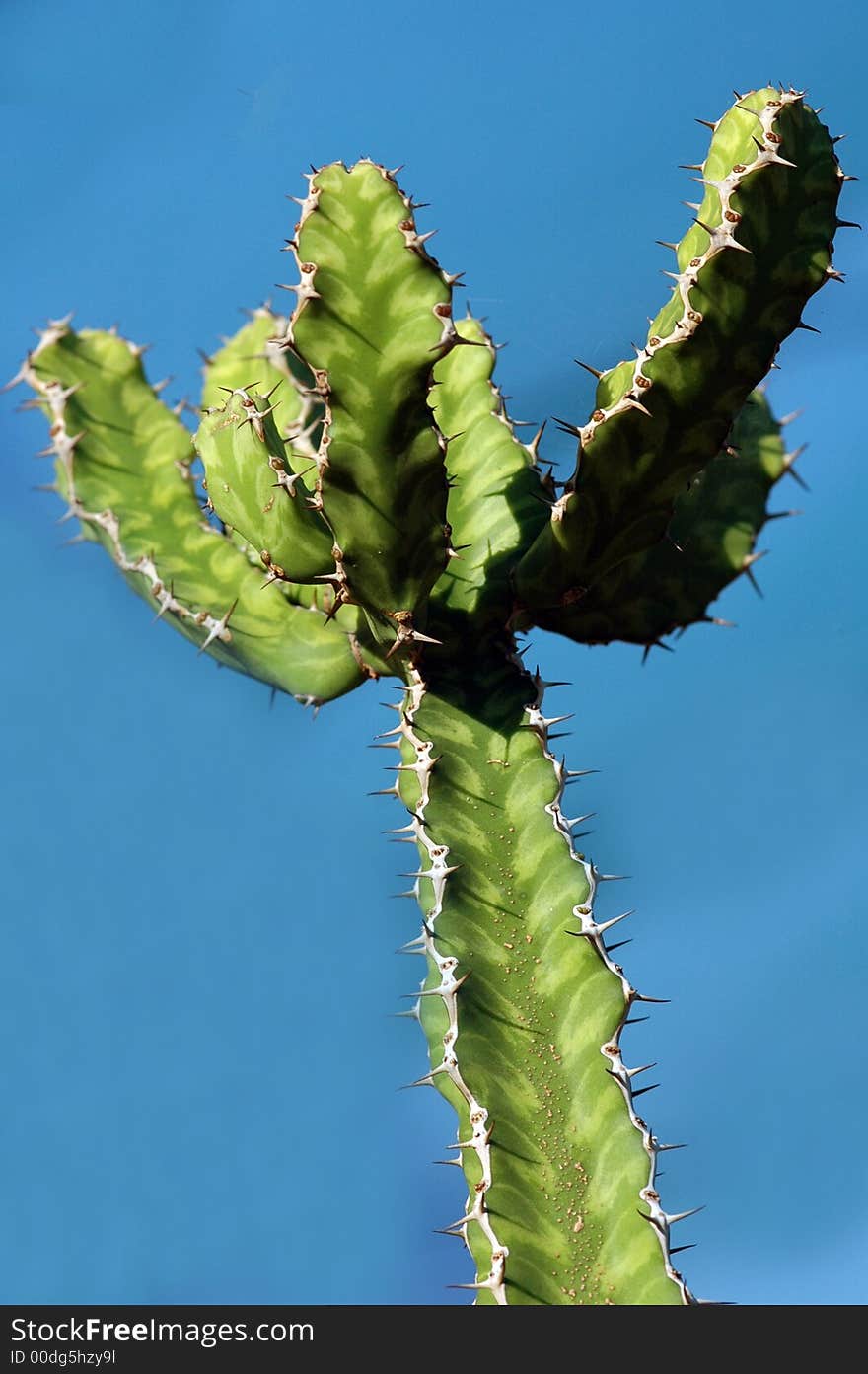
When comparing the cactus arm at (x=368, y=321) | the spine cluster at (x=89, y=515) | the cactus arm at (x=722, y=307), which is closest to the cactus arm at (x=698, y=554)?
the cactus arm at (x=722, y=307)

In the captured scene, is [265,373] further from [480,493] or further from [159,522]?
[480,493]

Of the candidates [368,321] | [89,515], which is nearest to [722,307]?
[368,321]

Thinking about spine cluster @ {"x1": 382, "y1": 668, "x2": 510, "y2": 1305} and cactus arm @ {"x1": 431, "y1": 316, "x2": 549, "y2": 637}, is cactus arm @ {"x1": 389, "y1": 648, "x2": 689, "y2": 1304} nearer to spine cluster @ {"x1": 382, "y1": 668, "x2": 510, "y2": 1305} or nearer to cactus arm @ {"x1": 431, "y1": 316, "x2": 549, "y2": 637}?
spine cluster @ {"x1": 382, "y1": 668, "x2": 510, "y2": 1305}

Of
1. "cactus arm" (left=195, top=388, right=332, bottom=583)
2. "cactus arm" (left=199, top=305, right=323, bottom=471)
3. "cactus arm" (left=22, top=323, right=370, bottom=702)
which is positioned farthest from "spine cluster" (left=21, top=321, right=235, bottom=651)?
"cactus arm" (left=195, top=388, right=332, bottom=583)

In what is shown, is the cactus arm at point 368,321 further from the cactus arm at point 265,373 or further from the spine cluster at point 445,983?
the cactus arm at point 265,373
